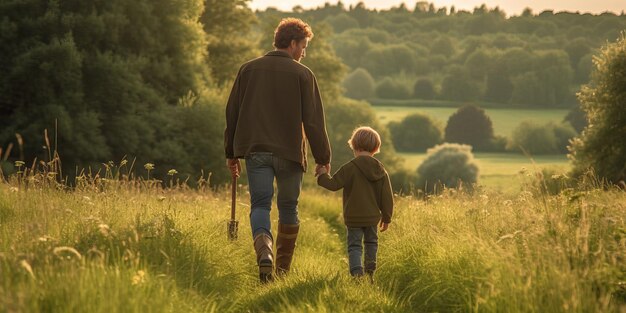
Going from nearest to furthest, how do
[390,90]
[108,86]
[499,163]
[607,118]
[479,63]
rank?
[108,86] → [607,118] → [499,163] → [479,63] → [390,90]

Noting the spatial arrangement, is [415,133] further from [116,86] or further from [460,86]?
[116,86]

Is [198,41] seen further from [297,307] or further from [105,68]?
[297,307]

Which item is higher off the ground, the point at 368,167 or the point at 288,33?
the point at 288,33

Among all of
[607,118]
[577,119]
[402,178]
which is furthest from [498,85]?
[607,118]

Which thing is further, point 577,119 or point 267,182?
point 577,119

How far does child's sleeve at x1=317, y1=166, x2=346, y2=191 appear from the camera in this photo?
309 inches

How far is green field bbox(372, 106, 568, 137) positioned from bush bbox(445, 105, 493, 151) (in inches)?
73.5

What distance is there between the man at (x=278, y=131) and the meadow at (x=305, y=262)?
1.78ft

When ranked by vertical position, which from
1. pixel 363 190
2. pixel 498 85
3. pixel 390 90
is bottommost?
pixel 390 90

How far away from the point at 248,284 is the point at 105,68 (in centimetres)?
1742

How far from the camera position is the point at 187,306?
5.31 metres

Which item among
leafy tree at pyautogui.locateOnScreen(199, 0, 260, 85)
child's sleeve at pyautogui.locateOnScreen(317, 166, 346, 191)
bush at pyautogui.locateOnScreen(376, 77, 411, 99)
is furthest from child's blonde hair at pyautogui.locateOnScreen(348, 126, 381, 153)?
bush at pyautogui.locateOnScreen(376, 77, 411, 99)

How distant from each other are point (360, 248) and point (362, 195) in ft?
1.80

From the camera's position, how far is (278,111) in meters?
7.73
